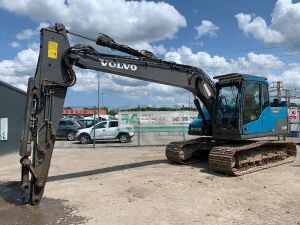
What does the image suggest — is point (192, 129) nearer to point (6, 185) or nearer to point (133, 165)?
point (133, 165)

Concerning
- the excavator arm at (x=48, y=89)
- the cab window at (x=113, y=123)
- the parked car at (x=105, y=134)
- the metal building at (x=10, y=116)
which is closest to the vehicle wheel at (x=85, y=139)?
the parked car at (x=105, y=134)

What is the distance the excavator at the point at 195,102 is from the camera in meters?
8.82

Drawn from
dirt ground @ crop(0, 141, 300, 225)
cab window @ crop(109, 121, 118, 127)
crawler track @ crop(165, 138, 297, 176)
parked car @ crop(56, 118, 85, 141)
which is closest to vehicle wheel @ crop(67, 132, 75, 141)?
parked car @ crop(56, 118, 85, 141)

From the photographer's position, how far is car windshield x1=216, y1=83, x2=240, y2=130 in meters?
13.3

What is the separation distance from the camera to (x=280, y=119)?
1448cm

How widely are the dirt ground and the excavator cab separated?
4.49ft

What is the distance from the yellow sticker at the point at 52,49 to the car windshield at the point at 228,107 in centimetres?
645

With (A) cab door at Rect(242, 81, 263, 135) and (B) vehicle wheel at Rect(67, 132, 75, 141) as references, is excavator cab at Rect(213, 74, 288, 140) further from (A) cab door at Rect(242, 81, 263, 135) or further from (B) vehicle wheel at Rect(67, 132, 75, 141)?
(B) vehicle wheel at Rect(67, 132, 75, 141)

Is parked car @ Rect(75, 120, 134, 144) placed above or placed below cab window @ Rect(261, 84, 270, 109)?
below

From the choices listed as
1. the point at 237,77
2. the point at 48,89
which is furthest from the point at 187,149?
the point at 48,89

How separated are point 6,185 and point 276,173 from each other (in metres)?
8.04

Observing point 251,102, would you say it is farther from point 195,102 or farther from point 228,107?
point 195,102

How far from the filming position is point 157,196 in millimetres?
9664

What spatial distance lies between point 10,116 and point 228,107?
11.3 meters
